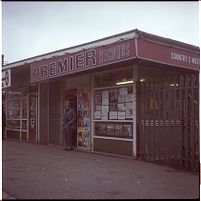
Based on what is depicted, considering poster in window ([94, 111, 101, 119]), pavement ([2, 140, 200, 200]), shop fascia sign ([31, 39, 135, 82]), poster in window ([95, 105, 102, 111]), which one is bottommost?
pavement ([2, 140, 200, 200])

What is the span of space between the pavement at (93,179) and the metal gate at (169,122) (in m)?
0.49

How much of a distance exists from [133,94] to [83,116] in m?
2.66

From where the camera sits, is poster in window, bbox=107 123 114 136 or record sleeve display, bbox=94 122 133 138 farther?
poster in window, bbox=107 123 114 136

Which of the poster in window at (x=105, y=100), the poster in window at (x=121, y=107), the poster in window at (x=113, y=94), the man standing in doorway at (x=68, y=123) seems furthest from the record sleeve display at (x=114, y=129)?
the man standing in doorway at (x=68, y=123)

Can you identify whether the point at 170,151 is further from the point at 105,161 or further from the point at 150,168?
the point at 105,161

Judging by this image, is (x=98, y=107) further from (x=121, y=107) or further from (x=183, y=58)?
(x=183, y=58)

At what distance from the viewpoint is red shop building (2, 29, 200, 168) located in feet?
26.1

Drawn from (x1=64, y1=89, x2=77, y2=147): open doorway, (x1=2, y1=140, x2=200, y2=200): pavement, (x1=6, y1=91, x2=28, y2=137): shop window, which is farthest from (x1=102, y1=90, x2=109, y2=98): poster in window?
(x1=6, y1=91, x2=28, y2=137): shop window

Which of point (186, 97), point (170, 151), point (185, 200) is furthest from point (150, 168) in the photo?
point (185, 200)

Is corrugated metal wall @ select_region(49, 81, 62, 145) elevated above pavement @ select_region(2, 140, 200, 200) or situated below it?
above

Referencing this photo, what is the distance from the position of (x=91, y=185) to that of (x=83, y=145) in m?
5.22

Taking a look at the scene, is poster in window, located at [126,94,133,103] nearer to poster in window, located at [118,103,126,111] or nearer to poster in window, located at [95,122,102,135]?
poster in window, located at [118,103,126,111]

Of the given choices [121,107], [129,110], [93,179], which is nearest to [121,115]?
[121,107]

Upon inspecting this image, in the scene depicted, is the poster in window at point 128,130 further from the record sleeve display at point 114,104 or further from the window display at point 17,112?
the window display at point 17,112
